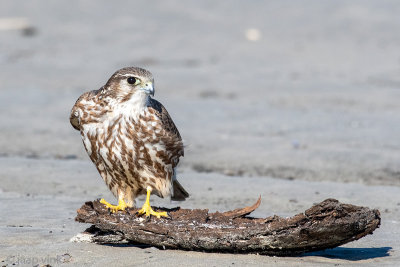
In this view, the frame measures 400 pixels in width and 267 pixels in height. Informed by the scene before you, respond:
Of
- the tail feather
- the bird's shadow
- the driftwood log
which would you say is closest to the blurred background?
the tail feather

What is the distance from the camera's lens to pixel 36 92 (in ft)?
42.7

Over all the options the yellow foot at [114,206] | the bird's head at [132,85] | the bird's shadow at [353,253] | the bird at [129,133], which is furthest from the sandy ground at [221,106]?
the bird's head at [132,85]

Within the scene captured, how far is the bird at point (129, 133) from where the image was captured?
5.74 meters

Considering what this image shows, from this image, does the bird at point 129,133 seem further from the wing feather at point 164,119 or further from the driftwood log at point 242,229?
the driftwood log at point 242,229

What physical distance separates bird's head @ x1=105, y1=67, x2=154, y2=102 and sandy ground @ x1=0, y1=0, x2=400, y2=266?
0.72 meters

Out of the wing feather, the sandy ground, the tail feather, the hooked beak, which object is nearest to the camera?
the hooked beak

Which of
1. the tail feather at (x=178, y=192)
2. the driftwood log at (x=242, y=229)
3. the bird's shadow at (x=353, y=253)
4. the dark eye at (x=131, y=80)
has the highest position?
the dark eye at (x=131, y=80)

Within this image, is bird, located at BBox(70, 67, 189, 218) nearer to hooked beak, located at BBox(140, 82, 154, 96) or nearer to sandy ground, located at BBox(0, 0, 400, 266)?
hooked beak, located at BBox(140, 82, 154, 96)

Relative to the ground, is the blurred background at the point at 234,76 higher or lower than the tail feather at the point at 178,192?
higher

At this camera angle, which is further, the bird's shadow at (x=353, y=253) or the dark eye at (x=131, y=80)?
the dark eye at (x=131, y=80)

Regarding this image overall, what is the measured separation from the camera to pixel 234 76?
1397 cm

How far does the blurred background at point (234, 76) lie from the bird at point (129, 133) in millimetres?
539

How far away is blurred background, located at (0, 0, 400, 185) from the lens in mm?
9531

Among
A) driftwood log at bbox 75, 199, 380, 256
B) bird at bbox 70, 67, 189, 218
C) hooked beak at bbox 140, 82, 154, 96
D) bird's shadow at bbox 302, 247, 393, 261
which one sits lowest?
bird's shadow at bbox 302, 247, 393, 261
